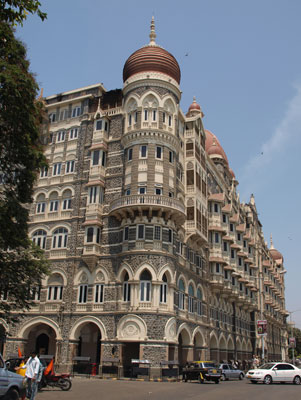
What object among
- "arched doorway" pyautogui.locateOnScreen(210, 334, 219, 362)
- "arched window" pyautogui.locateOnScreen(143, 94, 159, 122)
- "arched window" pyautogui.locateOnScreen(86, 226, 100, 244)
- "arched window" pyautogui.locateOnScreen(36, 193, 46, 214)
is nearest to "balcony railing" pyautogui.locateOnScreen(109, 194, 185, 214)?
"arched window" pyautogui.locateOnScreen(86, 226, 100, 244)

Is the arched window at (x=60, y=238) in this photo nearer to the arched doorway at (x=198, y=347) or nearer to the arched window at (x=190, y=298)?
the arched window at (x=190, y=298)

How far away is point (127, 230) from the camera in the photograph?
1495 inches

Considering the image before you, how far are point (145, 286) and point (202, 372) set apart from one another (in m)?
8.21

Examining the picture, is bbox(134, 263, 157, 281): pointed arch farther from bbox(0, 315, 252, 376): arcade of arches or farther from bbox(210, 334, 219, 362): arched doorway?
bbox(210, 334, 219, 362): arched doorway

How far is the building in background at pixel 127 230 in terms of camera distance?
36375 mm

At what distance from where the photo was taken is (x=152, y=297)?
35.6 m

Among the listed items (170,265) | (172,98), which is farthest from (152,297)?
(172,98)

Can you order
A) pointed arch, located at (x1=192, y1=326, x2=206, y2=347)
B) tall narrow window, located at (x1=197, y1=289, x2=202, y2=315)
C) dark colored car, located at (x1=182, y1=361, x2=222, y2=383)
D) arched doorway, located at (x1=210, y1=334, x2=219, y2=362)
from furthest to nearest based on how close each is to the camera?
arched doorway, located at (x1=210, y1=334, x2=219, y2=362)
tall narrow window, located at (x1=197, y1=289, x2=202, y2=315)
pointed arch, located at (x1=192, y1=326, x2=206, y2=347)
dark colored car, located at (x1=182, y1=361, x2=222, y2=383)

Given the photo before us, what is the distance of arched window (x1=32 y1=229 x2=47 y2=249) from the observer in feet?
141

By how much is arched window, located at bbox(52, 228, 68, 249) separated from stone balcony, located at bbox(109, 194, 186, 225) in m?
6.54

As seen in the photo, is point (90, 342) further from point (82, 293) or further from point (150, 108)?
point (150, 108)

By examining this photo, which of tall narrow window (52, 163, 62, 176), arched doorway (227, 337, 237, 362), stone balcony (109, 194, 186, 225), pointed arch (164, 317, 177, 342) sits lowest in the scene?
arched doorway (227, 337, 237, 362)

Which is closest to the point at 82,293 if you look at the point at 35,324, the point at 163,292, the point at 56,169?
the point at 35,324

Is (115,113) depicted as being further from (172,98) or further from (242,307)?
(242,307)
